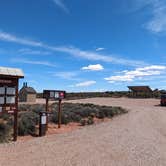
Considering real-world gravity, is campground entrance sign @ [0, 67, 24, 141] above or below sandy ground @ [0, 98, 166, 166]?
above

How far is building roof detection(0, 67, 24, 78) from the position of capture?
12.2m

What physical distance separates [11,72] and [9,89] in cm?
65

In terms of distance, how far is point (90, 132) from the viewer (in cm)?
1450

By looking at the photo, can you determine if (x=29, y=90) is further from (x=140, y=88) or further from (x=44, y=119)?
(x=44, y=119)

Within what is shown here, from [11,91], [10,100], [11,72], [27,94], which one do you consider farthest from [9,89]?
[27,94]

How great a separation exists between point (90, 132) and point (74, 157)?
17.1 feet

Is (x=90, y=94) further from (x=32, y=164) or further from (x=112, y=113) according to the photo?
(x=32, y=164)

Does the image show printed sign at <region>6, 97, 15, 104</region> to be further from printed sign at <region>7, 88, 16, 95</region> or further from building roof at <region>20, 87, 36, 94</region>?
building roof at <region>20, 87, 36, 94</region>

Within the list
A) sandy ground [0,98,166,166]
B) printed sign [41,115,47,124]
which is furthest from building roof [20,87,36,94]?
sandy ground [0,98,166,166]

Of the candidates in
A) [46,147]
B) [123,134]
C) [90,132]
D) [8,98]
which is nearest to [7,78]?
[8,98]

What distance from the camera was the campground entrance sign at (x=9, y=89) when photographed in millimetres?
12164

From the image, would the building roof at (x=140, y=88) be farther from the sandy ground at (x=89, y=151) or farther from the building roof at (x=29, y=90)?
the sandy ground at (x=89, y=151)

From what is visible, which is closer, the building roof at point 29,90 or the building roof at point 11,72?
the building roof at point 11,72

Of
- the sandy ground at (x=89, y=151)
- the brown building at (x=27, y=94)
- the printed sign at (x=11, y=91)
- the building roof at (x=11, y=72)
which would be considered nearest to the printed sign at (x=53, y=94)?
the sandy ground at (x=89, y=151)
